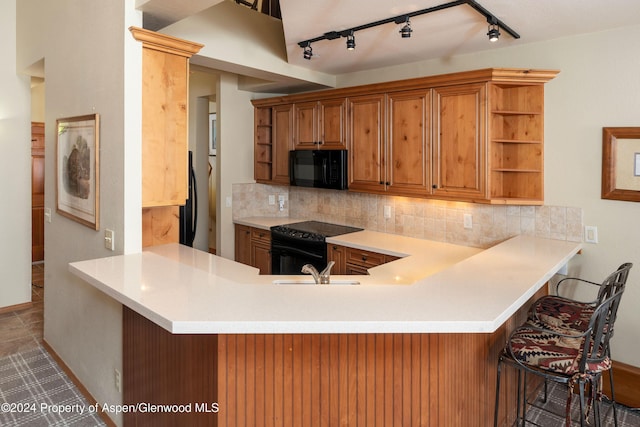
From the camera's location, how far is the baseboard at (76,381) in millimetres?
2673

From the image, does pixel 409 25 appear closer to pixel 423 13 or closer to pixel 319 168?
pixel 423 13

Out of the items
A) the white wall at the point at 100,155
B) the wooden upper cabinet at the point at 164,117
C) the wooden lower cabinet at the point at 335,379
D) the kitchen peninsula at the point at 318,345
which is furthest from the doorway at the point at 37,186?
the wooden lower cabinet at the point at 335,379

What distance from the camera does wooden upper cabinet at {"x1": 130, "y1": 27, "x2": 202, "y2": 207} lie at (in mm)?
2508

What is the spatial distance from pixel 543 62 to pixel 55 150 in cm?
377

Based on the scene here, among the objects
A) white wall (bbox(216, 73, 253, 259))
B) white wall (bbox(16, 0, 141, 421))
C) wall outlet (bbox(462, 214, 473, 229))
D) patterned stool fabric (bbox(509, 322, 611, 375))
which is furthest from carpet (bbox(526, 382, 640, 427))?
white wall (bbox(216, 73, 253, 259))

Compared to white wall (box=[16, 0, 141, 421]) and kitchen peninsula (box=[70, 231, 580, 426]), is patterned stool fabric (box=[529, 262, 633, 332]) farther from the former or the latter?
white wall (box=[16, 0, 141, 421])

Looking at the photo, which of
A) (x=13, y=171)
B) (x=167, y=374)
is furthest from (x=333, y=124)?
(x=13, y=171)

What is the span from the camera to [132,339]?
7.68ft

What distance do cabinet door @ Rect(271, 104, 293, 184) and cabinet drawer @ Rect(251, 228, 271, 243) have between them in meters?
0.61

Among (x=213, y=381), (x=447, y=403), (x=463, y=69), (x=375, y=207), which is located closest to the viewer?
(x=213, y=381)

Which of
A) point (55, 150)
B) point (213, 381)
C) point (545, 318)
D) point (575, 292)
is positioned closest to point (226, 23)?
point (55, 150)

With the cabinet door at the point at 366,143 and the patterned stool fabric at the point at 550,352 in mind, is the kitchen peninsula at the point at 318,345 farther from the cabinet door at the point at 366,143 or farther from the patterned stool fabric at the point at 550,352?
the cabinet door at the point at 366,143

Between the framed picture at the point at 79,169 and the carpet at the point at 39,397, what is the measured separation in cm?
121

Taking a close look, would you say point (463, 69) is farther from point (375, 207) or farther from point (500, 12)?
point (375, 207)
